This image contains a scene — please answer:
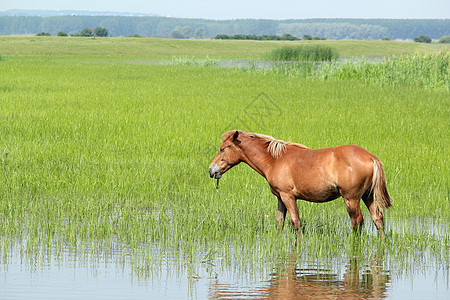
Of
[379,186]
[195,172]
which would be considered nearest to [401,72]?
[195,172]

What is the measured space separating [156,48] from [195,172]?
3496 inches

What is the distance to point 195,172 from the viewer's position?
37.6 feet

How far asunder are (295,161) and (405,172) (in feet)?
15.4

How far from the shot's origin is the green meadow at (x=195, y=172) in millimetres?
7258

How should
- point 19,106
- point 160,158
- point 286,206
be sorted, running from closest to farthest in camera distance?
point 286,206
point 160,158
point 19,106

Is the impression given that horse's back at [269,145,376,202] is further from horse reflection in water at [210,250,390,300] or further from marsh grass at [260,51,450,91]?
marsh grass at [260,51,450,91]

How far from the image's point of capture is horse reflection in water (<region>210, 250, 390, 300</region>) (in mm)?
5703

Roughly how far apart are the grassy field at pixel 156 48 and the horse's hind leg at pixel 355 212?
67.7 m

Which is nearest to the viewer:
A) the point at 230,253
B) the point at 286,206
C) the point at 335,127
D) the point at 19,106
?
the point at 230,253

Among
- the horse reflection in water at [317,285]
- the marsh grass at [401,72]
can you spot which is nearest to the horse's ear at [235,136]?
the horse reflection in water at [317,285]

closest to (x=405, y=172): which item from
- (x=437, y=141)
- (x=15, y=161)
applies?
(x=437, y=141)

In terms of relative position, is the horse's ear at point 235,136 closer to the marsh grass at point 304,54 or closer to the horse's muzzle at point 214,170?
the horse's muzzle at point 214,170

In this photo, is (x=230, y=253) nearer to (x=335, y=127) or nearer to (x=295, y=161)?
(x=295, y=161)

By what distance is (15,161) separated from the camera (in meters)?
11.9
